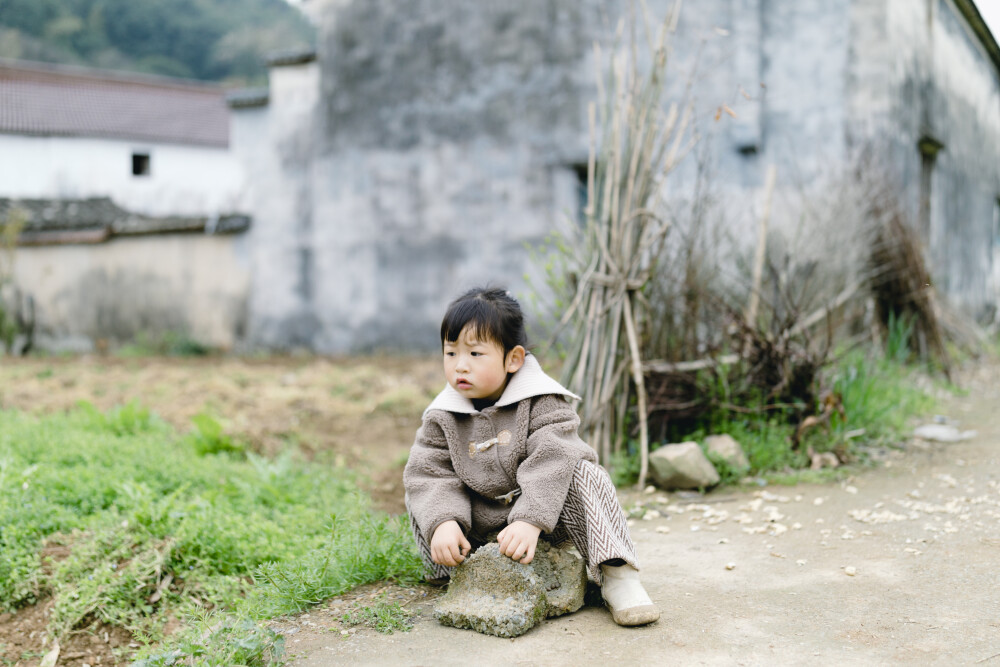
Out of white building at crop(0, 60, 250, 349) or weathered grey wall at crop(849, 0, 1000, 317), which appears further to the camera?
white building at crop(0, 60, 250, 349)

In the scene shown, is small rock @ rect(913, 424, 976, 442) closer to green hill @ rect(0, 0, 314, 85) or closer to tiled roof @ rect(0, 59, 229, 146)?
tiled roof @ rect(0, 59, 229, 146)

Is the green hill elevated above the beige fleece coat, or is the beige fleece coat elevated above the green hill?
the green hill

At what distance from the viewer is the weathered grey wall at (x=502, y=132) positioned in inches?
248

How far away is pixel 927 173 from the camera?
7785mm

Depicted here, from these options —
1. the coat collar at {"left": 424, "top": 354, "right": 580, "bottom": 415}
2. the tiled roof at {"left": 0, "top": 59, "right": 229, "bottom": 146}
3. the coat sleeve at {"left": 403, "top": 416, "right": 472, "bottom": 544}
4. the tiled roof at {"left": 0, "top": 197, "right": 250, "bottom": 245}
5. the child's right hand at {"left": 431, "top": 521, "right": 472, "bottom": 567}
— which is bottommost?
the child's right hand at {"left": 431, "top": 521, "right": 472, "bottom": 567}

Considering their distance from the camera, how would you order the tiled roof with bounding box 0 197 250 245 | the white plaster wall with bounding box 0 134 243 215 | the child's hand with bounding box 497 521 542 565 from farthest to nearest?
A: 1. the white plaster wall with bounding box 0 134 243 215
2. the tiled roof with bounding box 0 197 250 245
3. the child's hand with bounding box 497 521 542 565

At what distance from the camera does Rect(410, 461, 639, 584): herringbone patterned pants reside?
6.91 feet

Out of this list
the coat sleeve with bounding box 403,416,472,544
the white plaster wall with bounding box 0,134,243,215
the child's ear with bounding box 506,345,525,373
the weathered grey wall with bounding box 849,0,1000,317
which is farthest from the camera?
the white plaster wall with bounding box 0,134,243,215

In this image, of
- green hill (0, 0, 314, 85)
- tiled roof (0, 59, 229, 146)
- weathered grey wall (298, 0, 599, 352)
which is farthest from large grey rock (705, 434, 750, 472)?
green hill (0, 0, 314, 85)

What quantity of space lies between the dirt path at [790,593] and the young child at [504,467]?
0.17m

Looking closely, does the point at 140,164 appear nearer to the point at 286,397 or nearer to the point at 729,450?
the point at 286,397

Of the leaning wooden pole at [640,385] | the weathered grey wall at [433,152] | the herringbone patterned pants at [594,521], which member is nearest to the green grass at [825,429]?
the leaning wooden pole at [640,385]

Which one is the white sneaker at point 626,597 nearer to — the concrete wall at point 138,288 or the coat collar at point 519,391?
the coat collar at point 519,391

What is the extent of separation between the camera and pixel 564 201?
731 cm
